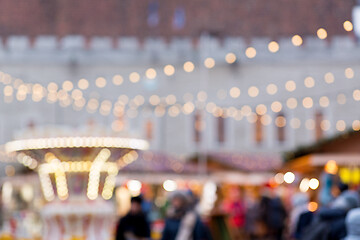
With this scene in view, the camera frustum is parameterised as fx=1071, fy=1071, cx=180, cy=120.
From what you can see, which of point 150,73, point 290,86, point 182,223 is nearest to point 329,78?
point 290,86

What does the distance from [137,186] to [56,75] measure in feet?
18.9

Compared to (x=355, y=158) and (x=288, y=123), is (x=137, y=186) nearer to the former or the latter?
(x=288, y=123)

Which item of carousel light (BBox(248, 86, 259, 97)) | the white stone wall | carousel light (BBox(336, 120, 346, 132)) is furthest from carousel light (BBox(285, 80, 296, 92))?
carousel light (BBox(336, 120, 346, 132))

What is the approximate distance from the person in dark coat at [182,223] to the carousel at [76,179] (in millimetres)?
5113

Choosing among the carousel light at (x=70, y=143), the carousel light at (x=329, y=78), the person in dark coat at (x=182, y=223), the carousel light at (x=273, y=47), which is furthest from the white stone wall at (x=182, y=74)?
the person in dark coat at (x=182, y=223)

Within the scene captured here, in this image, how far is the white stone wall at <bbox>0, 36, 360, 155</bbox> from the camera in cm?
3509

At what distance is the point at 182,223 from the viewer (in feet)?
34.4

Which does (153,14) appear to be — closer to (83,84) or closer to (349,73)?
(83,84)

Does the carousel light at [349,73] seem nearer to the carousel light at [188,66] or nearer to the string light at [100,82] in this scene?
the carousel light at [188,66]

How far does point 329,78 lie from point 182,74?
488cm

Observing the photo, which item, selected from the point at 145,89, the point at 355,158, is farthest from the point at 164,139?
the point at 355,158

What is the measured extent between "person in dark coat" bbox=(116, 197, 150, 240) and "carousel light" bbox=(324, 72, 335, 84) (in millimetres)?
23600

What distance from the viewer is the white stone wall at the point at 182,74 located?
35094 millimetres

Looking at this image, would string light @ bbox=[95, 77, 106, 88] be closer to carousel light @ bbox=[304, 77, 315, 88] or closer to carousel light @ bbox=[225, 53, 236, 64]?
carousel light @ bbox=[225, 53, 236, 64]
